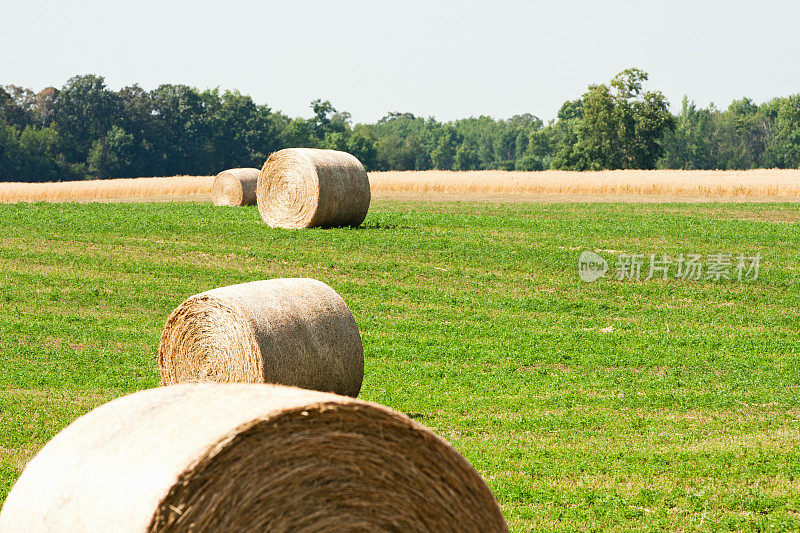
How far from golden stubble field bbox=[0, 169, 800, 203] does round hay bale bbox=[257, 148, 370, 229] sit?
17.1 meters

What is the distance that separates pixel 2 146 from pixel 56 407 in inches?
3374

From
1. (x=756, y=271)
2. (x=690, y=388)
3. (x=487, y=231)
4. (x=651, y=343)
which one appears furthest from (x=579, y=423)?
(x=487, y=231)

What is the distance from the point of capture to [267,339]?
1026 centimetres

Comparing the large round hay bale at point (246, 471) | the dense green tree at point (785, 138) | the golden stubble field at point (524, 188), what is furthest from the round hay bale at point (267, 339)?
the dense green tree at point (785, 138)

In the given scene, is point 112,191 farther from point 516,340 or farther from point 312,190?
point 516,340

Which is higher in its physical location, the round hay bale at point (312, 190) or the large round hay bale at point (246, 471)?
the round hay bale at point (312, 190)

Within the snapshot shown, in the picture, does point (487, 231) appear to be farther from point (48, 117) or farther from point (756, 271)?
point (48, 117)

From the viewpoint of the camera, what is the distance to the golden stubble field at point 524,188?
4725 cm

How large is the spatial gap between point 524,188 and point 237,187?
2080 centimetres

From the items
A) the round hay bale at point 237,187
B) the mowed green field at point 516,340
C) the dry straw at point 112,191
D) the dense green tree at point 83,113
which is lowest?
the mowed green field at point 516,340

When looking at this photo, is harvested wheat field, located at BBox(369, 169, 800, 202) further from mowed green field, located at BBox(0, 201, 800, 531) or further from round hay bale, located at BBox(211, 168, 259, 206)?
mowed green field, located at BBox(0, 201, 800, 531)

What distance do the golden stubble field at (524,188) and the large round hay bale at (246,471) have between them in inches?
1527

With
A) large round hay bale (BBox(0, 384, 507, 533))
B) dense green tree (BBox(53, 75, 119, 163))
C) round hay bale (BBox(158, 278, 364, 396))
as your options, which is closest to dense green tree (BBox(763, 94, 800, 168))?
dense green tree (BBox(53, 75, 119, 163))

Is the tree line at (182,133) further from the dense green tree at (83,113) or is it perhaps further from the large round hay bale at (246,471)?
the large round hay bale at (246,471)
